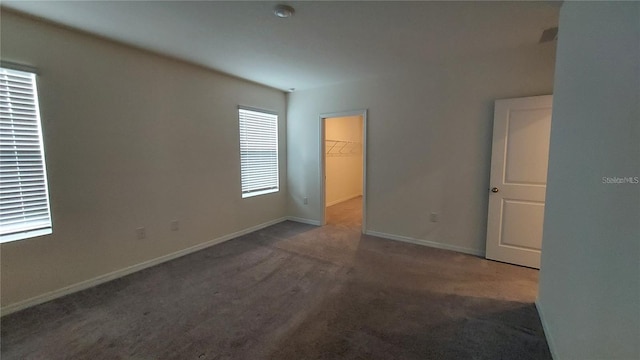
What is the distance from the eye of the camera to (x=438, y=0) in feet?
6.17

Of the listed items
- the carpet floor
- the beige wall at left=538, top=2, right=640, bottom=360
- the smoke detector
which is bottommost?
the carpet floor

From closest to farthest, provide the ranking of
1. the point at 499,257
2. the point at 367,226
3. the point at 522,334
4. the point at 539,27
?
the point at 522,334
the point at 539,27
the point at 499,257
the point at 367,226

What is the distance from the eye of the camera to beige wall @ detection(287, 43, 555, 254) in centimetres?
298

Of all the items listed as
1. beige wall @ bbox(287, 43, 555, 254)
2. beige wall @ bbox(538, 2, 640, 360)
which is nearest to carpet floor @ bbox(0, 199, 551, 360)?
beige wall @ bbox(538, 2, 640, 360)

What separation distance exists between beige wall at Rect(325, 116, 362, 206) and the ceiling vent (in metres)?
3.94

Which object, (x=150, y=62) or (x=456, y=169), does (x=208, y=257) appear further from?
(x=456, y=169)

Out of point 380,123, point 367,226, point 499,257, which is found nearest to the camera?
point 499,257

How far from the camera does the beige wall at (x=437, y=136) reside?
9.79 feet

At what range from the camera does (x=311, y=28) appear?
231 centimetres

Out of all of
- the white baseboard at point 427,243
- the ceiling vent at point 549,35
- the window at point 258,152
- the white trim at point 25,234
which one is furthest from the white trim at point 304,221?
the ceiling vent at point 549,35

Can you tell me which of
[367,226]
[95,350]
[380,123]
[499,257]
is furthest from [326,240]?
[95,350]

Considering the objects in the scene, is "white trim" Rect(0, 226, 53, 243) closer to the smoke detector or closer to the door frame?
the smoke detector

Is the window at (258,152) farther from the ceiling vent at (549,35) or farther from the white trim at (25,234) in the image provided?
the ceiling vent at (549,35)

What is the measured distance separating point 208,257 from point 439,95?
3.59m
